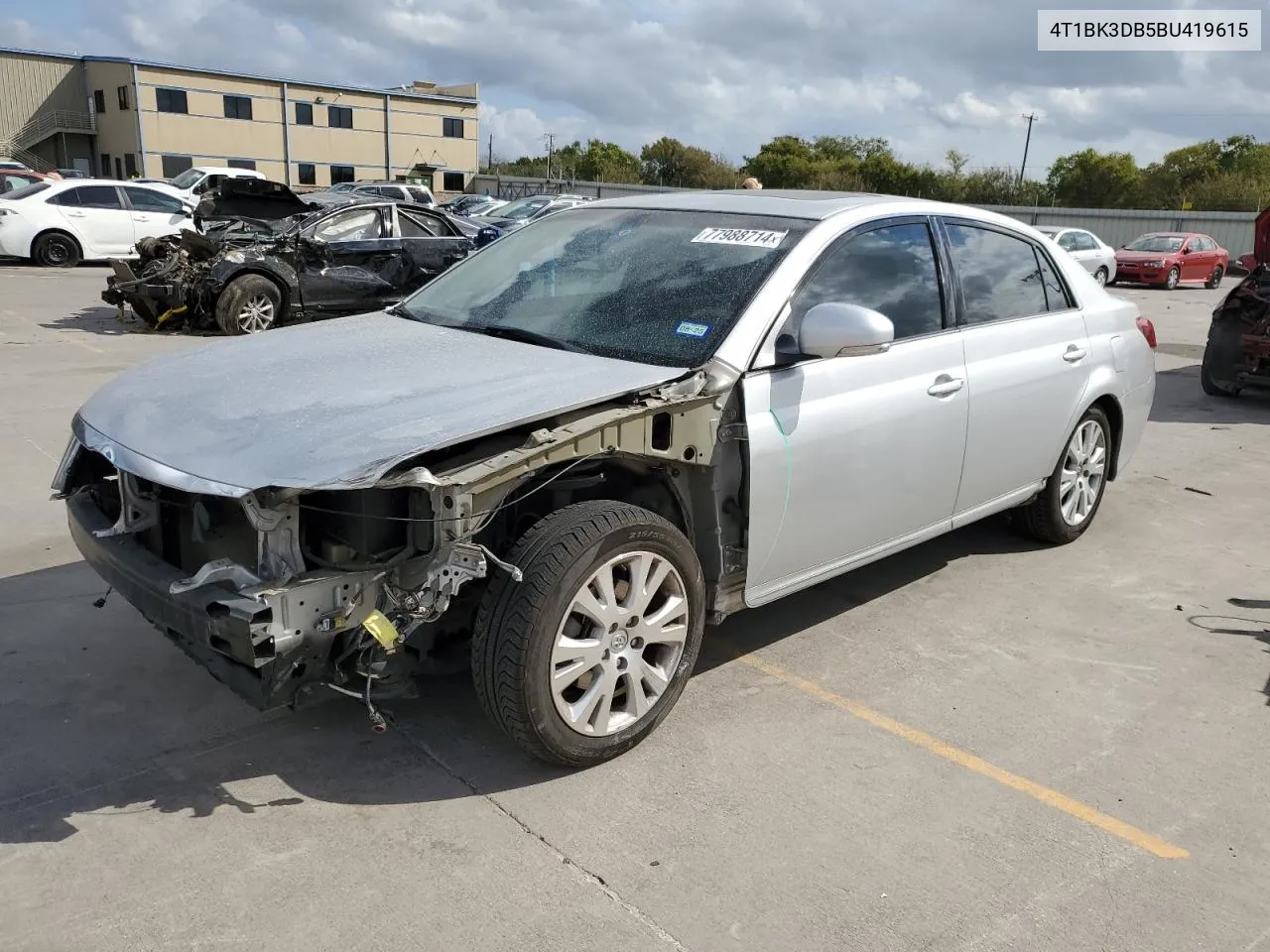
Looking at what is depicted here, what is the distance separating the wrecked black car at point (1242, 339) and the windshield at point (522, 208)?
17612 millimetres

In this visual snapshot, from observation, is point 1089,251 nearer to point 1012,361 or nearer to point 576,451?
point 1012,361

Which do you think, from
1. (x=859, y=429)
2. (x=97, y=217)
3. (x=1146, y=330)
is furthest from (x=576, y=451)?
(x=97, y=217)

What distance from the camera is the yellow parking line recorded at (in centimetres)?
308

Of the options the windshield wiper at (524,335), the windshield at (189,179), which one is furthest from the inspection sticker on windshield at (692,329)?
the windshield at (189,179)

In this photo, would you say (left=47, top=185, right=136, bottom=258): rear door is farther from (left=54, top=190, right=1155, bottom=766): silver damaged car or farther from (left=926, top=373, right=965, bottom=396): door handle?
(left=926, top=373, right=965, bottom=396): door handle

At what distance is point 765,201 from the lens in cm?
432

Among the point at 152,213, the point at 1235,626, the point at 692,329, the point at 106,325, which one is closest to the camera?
the point at 692,329

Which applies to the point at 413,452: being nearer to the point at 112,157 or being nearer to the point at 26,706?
the point at 26,706

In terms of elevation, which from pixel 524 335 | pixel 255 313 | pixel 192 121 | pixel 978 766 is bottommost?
pixel 978 766

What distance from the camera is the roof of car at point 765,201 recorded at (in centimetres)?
413

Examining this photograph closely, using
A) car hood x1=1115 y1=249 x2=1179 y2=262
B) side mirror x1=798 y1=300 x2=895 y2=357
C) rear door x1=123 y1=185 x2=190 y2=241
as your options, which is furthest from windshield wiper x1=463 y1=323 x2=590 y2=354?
car hood x1=1115 y1=249 x2=1179 y2=262

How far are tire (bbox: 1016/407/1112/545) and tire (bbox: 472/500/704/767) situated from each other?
2683 mm

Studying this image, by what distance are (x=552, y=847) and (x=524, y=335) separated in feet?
6.04

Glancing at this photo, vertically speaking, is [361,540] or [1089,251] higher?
[1089,251]
